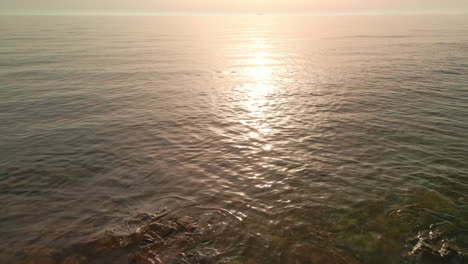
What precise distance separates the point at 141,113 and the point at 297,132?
1375cm

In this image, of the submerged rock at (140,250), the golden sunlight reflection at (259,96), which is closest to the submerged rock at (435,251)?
the submerged rock at (140,250)

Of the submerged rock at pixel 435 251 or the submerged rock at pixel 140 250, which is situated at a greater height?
the submerged rock at pixel 435 251

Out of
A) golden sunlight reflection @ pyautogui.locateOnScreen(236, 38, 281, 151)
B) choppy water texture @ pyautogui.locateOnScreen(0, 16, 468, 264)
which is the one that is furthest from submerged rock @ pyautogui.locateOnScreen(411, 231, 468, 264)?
golden sunlight reflection @ pyautogui.locateOnScreen(236, 38, 281, 151)

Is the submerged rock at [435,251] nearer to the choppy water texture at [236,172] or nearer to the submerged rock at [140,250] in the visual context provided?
the choppy water texture at [236,172]

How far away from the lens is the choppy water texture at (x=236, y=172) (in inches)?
437

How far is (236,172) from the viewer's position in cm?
1614

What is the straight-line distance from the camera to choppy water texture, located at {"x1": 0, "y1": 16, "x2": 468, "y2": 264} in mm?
11094

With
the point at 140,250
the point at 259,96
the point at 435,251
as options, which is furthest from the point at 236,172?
the point at 259,96

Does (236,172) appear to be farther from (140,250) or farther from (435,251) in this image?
(435,251)

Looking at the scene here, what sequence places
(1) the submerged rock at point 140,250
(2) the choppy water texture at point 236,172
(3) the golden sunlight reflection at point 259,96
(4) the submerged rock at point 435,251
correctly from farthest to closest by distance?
(3) the golden sunlight reflection at point 259,96 < (2) the choppy water texture at point 236,172 < (1) the submerged rock at point 140,250 < (4) the submerged rock at point 435,251

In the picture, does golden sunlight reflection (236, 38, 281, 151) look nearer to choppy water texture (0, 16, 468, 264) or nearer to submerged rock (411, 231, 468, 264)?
choppy water texture (0, 16, 468, 264)

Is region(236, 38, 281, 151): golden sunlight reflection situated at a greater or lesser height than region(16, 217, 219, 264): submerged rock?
greater

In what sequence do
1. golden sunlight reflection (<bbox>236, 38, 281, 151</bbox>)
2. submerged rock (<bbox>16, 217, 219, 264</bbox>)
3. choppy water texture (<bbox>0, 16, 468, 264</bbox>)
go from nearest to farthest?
submerged rock (<bbox>16, 217, 219, 264</bbox>) → choppy water texture (<bbox>0, 16, 468, 264</bbox>) → golden sunlight reflection (<bbox>236, 38, 281, 151</bbox>)

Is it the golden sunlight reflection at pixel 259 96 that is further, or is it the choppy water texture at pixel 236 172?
the golden sunlight reflection at pixel 259 96
